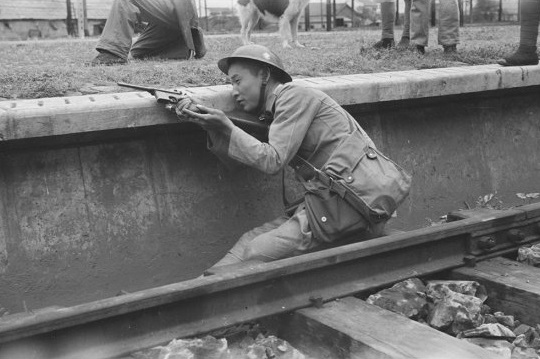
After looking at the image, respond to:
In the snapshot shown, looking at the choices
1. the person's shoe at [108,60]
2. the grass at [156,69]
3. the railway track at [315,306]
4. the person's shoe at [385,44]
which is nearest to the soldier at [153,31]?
the person's shoe at [108,60]

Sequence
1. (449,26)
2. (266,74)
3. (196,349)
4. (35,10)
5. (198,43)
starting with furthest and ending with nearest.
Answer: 1. (35,10)
2. (198,43)
3. (449,26)
4. (266,74)
5. (196,349)

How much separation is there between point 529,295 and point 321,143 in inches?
54.4

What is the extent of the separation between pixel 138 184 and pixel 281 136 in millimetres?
1072

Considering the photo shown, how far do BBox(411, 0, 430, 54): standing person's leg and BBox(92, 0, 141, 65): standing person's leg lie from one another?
2.90 metres

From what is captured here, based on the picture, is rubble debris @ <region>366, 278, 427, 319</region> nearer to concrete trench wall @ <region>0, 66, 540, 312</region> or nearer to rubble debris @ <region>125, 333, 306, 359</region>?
rubble debris @ <region>125, 333, 306, 359</region>

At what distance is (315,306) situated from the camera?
12.2 feet

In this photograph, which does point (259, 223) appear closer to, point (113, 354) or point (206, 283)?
point (206, 283)

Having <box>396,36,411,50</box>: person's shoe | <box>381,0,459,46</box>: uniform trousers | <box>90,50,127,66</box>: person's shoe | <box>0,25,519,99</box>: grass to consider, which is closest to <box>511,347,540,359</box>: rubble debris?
<box>0,25,519,99</box>: grass

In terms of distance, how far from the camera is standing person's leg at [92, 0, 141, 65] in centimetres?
745

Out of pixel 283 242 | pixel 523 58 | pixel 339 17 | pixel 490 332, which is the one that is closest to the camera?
pixel 490 332

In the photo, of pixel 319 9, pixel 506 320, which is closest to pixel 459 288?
pixel 506 320

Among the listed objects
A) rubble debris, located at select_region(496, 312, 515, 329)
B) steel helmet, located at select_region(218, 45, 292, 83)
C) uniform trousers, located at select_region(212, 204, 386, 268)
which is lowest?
rubble debris, located at select_region(496, 312, 515, 329)

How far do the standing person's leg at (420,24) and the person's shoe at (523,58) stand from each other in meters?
1.73

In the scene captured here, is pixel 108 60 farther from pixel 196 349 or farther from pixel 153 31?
pixel 196 349
